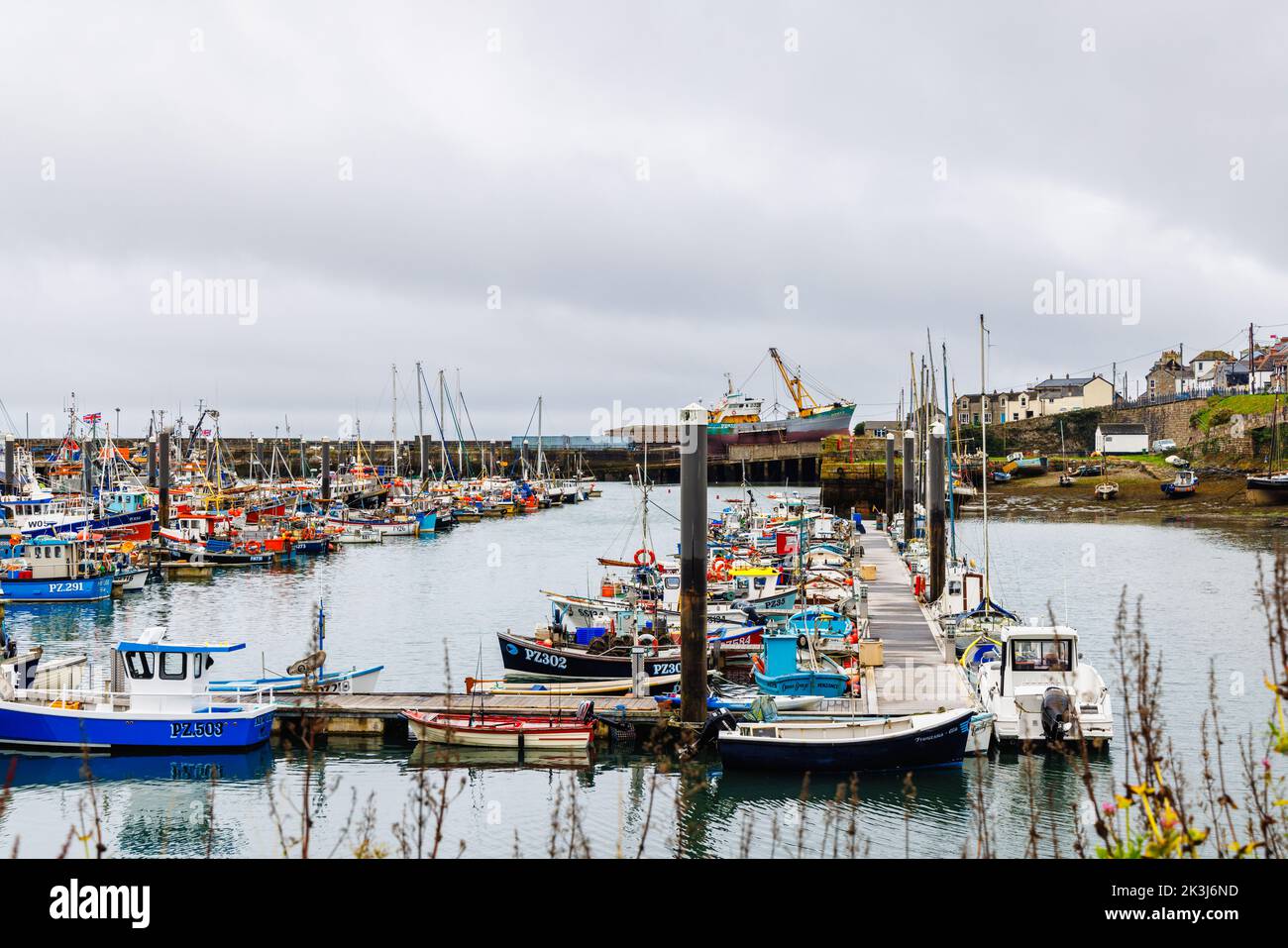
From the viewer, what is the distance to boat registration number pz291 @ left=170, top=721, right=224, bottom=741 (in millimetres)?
21406

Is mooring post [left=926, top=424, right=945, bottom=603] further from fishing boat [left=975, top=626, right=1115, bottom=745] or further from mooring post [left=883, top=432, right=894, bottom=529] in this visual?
mooring post [left=883, top=432, right=894, bottom=529]

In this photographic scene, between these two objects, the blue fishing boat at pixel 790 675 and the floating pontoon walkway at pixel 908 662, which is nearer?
the floating pontoon walkway at pixel 908 662

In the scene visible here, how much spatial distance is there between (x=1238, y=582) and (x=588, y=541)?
133ft

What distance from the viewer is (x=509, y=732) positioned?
20.8 m

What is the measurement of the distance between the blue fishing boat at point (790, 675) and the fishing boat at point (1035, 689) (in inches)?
116

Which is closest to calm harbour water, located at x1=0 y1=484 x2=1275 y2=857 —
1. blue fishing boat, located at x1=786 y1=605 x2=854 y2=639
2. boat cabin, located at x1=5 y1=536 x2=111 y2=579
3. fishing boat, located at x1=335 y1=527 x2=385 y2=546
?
boat cabin, located at x1=5 y1=536 x2=111 y2=579

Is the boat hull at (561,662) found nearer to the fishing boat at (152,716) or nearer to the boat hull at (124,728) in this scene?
the fishing boat at (152,716)

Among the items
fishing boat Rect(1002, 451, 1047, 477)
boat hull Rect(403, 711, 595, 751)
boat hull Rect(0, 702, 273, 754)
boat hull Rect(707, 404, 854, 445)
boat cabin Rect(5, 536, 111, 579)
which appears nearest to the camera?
boat hull Rect(403, 711, 595, 751)

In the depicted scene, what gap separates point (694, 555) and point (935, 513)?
16.1 meters

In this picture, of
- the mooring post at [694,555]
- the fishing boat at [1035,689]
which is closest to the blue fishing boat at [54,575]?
the mooring post at [694,555]

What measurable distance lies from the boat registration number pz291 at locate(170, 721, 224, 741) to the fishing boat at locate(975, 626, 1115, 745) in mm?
14848

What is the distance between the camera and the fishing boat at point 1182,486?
84375mm
